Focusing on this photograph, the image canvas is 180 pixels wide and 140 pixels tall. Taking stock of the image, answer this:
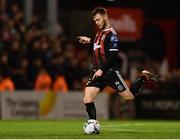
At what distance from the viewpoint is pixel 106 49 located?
587 inches

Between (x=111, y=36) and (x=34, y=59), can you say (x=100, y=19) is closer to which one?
(x=111, y=36)

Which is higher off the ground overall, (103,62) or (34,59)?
(103,62)

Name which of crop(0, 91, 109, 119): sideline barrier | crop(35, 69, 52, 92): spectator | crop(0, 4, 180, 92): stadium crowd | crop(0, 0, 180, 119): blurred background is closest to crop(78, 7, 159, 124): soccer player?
crop(0, 0, 180, 119): blurred background

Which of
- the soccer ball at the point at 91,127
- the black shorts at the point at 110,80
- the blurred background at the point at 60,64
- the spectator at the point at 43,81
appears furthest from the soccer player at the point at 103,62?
the spectator at the point at 43,81

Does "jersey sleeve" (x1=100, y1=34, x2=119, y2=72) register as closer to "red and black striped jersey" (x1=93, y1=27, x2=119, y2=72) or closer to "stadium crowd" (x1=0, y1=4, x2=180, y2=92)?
"red and black striped jersey" (x1=93, y1=27, x2=119, y2=72)

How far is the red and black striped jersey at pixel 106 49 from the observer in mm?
14812

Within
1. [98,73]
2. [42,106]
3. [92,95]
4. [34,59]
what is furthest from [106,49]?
[34,59]

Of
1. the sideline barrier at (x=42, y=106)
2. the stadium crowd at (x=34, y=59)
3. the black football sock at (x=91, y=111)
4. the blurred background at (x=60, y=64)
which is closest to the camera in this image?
the black football sock at (x=91, y=111)

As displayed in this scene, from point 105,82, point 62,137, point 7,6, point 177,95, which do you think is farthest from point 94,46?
point 7,6

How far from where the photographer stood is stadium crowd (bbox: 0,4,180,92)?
80.1 feet

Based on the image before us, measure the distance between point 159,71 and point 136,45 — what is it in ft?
6.55

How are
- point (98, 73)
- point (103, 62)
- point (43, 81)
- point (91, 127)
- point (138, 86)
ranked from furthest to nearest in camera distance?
point (43, 81), point (138, 86), point (103, 62), point (98, 73), point (91, 127)

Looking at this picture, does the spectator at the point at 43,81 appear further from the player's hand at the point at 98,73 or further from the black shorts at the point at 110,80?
the player's hand at the point at 98,73

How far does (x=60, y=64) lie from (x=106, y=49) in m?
10.7
